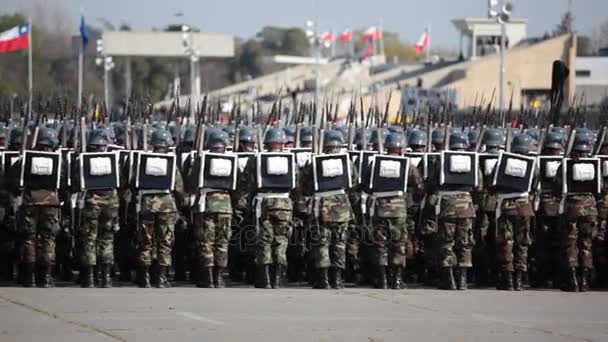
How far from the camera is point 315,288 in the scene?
15.3 metres

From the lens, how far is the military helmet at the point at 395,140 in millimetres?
15344

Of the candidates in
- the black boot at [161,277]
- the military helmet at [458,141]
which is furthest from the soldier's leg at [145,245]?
the military helmet at [458,141]

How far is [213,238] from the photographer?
15.1 meters

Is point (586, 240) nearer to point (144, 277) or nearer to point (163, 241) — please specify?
point (163, 241)

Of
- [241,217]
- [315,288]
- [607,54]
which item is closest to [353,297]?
[315,288]

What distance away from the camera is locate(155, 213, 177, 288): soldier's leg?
14.9 meters

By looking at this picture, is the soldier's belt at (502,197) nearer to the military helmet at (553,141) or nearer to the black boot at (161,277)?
the military helmet at (553,141)

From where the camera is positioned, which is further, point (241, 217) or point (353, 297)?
point (241, 217)

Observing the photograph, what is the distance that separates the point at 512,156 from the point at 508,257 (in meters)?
1.19

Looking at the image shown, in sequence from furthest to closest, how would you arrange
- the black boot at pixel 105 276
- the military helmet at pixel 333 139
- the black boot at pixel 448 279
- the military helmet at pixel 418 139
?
the military helmet at pixel 418 139
the military helmet at pixel 333 139
the black boot at pixel 448 279
the black boot at pixel 105 276

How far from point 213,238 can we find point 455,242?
2827 millimetres

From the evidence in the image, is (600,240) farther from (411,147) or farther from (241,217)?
(241,217)

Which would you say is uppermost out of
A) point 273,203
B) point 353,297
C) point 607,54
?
point 607,54

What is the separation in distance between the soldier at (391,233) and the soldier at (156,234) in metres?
2.38
